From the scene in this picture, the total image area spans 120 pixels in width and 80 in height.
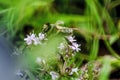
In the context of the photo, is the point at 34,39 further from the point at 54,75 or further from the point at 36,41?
the point at 54,75

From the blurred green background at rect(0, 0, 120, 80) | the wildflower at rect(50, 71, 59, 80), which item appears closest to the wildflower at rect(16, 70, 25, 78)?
the wildflower at rect(50, 71, 59, 80)

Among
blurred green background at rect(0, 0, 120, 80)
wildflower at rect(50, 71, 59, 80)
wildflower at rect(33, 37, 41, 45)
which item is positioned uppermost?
blurred green background at rect(0, 0, 120, 80)

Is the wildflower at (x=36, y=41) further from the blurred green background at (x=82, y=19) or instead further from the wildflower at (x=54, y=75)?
the blurred green background at (x=82, y=19)

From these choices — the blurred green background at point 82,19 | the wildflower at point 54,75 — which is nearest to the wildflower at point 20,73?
the wildflower at point 54,75

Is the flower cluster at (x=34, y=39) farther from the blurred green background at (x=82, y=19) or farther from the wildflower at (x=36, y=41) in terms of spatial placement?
the blurred green background at (x=82, y=19)

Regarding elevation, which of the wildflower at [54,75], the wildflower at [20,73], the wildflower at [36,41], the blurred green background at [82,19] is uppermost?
the blurred green background at [82,19]

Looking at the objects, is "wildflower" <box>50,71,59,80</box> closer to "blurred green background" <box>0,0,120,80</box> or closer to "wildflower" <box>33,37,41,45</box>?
"wildflower" <box>33,37,41,45</box>

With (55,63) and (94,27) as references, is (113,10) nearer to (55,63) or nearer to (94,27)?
(94,27)

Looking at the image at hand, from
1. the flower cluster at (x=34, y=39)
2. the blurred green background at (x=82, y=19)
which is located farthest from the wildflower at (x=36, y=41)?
the blurred green background at (x=82, y=19)

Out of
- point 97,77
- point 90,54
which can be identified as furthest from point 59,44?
point 90,54

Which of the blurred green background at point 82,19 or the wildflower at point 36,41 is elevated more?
the blurred green background at point 82,19

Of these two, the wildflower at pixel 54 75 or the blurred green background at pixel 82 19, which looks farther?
the blurred green background at pixel 82 19
